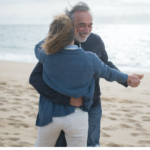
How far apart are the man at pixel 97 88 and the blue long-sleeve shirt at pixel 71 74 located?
54 millimetres

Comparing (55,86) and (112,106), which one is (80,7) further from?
(112,106)

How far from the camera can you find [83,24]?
2.12 meters

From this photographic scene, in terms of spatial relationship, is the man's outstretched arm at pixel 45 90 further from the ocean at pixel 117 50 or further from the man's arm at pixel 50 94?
the ocean at pixel 117 50

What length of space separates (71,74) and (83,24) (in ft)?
1.72

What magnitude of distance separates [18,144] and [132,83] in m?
2.21

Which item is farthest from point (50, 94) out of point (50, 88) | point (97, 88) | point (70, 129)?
point (97, 88)

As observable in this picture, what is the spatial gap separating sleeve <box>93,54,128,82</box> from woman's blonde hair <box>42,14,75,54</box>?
0.24 m

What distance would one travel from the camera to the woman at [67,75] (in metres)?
1.81

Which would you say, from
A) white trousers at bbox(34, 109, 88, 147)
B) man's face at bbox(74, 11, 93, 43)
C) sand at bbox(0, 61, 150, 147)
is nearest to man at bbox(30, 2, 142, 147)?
man's face at bbox(74, 11, 93, 43)

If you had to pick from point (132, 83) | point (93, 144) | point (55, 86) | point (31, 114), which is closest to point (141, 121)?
point (31, 114)

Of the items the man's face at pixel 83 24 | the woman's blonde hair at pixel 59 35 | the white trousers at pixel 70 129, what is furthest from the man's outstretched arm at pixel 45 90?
the man's face at pixel 83 24

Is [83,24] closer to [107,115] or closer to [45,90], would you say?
[45,90]

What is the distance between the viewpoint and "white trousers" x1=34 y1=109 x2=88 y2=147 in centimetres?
189

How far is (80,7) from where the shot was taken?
86.7 inches
